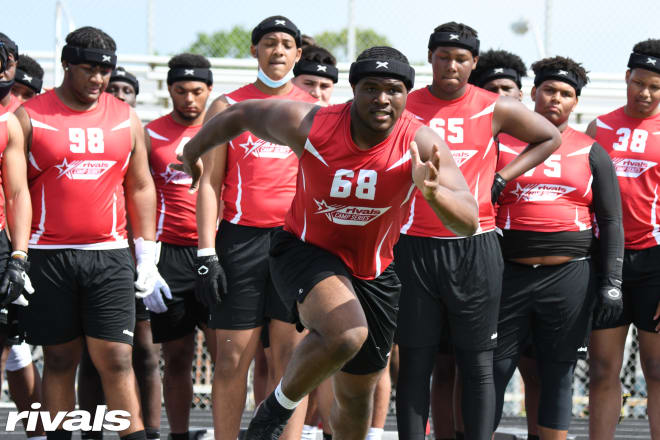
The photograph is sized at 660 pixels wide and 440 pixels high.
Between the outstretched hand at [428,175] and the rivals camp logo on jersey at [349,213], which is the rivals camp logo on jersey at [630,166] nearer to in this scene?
the rivals camp logo on jersey at [349,213]

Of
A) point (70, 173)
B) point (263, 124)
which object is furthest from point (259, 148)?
point (70, 173)

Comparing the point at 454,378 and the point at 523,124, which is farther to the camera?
the point at 454,378

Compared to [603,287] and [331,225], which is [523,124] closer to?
[603,287]

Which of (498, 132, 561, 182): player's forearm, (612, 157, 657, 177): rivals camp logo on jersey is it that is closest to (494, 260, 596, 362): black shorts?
(498, 132, 561, 182): player's forearm

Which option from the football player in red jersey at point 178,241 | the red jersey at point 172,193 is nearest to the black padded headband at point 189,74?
the football player in red jersey at point 178,241

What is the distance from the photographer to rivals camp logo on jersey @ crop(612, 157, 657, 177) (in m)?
5.84

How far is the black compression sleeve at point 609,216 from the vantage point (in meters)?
5.54

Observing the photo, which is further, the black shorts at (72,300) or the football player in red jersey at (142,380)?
the football player in red jersey at (142,380)

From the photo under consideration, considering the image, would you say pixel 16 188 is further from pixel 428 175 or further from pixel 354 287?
pixel 428 175

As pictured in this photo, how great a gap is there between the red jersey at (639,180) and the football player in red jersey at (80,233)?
298 cm

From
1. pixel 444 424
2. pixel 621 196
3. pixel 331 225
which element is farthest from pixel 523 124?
pixel 444 424

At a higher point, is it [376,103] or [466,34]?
[466,34]

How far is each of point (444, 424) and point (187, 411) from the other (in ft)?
5.34

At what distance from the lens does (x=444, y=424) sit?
566 centimetres
